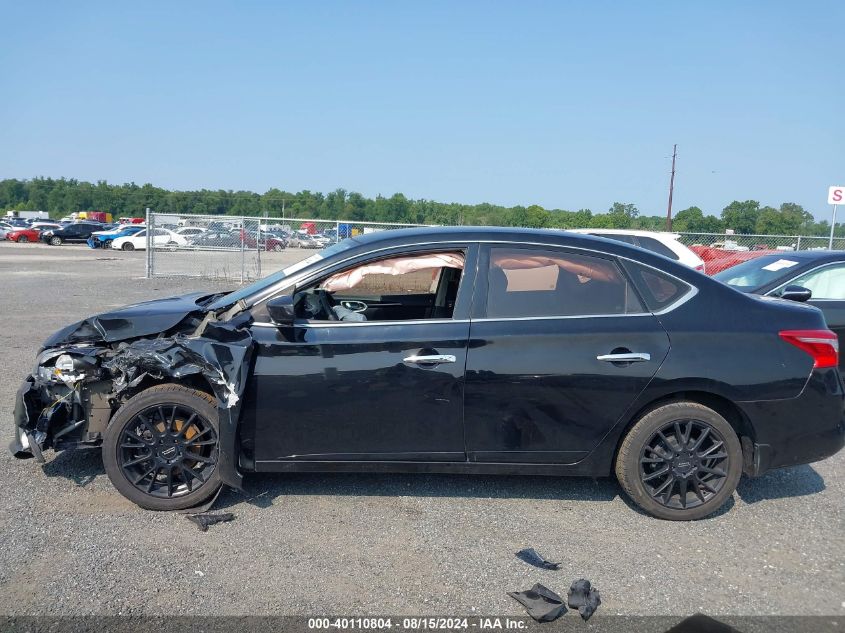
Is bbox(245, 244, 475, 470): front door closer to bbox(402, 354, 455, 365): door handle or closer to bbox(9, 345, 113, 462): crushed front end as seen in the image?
bbox(402, 354, 455, 365): door handle

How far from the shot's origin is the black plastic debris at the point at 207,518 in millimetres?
4138

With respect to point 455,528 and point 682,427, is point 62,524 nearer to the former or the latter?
point 455,528

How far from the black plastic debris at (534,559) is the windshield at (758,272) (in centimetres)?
432

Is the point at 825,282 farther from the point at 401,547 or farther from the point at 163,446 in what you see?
the point at 163,446

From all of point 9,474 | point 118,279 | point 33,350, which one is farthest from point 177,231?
point 9,474

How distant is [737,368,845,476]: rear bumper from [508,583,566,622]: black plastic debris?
1.79 meters

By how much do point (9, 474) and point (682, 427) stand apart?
14.8 ft

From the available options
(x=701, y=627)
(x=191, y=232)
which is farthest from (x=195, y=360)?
(x=191, y=232)

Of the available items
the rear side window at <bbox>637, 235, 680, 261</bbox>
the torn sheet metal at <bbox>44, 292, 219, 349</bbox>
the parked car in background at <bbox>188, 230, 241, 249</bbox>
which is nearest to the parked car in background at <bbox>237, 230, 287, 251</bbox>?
the parked car in background at <bbox>188, 230, 241, 249</bbox>

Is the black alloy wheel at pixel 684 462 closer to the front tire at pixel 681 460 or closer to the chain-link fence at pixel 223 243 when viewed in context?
the front tire at pixel 681 460

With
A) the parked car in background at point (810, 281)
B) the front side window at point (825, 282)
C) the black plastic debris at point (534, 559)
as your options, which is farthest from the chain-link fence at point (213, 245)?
the black plastic debris at point (534, 559)

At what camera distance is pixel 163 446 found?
4.35 metres

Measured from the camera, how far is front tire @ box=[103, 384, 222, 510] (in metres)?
4.30

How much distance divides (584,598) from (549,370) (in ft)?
4.38
